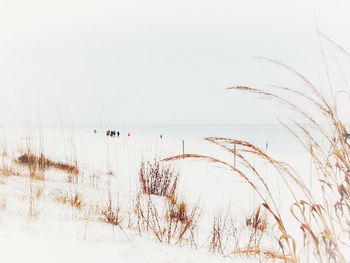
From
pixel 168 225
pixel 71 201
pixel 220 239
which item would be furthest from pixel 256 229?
pixel 71 201

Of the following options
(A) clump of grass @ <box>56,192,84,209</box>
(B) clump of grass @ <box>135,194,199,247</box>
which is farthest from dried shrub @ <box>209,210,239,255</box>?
(A) clump of grass @ <box>56,192,84,209</box>

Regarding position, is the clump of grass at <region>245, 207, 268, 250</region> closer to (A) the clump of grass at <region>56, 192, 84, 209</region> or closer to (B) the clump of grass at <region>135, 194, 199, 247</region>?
(B) the clump of grass at <region>135, 194, 199, 247</region>

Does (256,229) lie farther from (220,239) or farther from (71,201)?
(71,201)

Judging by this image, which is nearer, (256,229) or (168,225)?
(168,225)

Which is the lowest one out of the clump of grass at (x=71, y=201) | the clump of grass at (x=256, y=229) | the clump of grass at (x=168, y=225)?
the clump of grass at (x=256, y=229)

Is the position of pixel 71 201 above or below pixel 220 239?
above

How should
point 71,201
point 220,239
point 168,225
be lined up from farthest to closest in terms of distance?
point 71,201, point 220,239, point 168,225

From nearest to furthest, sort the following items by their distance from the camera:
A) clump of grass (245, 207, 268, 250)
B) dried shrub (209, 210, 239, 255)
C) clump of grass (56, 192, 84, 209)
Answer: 1. dried shrub (209, 210, 239, 255)
2. clump of grass (245, 207, 268, 250)
3. clump of grass (56, 192, 84, 209)

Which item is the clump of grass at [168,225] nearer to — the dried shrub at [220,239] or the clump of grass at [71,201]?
the dried shrub at [220,239]

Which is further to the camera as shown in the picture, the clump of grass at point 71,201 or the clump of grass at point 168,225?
the clump of grass at point 71,201

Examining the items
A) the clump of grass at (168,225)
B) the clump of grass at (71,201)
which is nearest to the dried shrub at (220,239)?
the clump of grass at (168,225)

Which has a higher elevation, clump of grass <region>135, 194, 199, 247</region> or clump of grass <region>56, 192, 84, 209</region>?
clump of grass <region>56, 192, 84, 209</region>

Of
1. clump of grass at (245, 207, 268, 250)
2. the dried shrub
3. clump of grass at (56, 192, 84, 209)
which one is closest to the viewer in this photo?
the dried shrub

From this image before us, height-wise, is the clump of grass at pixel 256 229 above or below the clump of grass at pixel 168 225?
below
